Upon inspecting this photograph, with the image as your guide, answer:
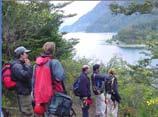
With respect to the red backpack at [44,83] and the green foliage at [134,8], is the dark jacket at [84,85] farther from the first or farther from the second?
the green foliage at [134,8]

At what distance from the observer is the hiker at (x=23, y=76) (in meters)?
7.26

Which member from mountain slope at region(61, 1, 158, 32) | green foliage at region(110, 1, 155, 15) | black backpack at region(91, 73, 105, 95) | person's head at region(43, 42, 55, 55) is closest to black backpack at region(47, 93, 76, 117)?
person's head at region(43, 42, 55, 55)

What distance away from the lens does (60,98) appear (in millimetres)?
6809

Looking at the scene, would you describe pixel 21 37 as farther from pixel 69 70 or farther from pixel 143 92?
pixel 143 92

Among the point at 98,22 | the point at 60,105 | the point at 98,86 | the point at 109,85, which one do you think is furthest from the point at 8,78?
the point at 98,22

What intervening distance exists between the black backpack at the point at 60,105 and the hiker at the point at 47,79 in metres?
0.06

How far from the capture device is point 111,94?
10.7 m

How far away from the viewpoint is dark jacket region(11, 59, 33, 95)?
724 centimetres

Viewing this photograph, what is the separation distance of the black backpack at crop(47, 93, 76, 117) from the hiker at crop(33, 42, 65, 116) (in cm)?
6

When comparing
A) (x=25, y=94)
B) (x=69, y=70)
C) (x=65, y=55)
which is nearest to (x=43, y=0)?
(x=65, y=55)

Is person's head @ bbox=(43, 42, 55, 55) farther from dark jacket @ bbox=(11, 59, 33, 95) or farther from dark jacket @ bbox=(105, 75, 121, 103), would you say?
dark jacket @ bbox=(105, 75, 121, 103)

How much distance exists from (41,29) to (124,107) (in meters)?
4.84

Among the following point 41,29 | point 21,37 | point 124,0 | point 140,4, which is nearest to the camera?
point 21,37

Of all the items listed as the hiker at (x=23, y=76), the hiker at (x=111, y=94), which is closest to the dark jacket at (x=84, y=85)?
the hiker at (x=111, y=94)
